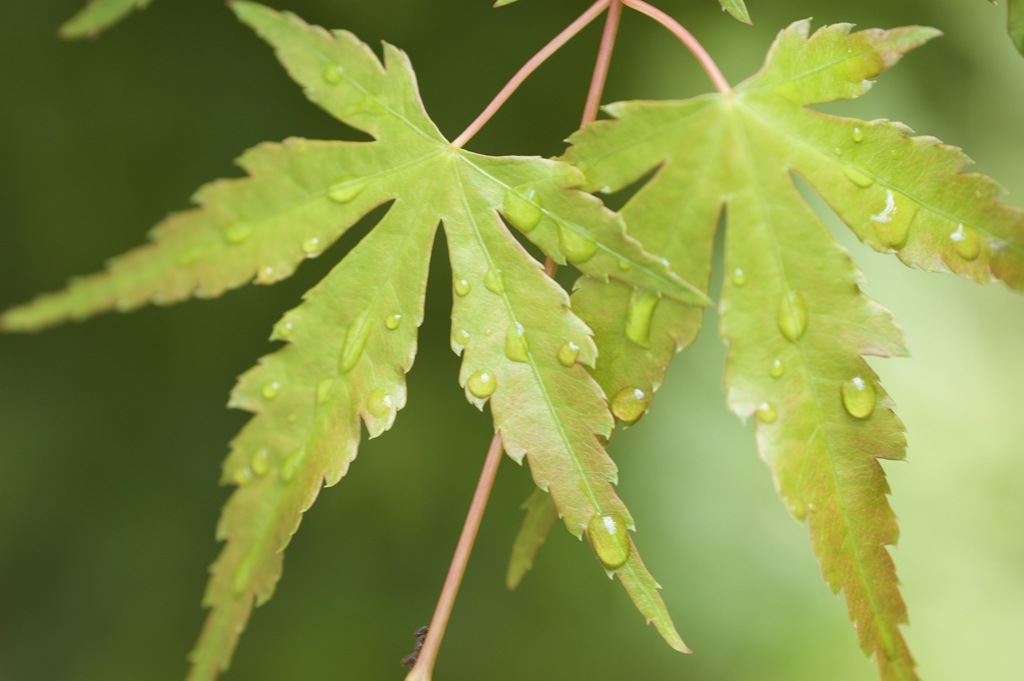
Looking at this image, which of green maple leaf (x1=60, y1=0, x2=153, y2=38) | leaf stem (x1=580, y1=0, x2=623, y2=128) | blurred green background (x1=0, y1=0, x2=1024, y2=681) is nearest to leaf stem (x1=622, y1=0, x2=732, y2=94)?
leaf stem (x1=580, y1=0, x2=623, y2=128)

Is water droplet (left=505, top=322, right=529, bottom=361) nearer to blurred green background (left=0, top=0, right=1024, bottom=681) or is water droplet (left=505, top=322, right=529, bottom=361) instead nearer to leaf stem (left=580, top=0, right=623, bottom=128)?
leaf stem (left=580, top=0, right=623, bottom=128)

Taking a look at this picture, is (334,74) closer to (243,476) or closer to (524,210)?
(524,210)

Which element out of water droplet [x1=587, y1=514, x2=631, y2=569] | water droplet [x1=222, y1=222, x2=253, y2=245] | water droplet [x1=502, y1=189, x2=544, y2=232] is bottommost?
water droplet [x1=587, y1=514, x2=631, y2=569]

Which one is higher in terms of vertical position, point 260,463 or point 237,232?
point 237,232

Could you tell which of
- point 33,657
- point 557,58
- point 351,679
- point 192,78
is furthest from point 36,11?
point 351,679

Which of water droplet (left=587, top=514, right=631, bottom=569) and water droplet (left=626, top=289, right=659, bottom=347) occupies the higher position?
water droplet (left=626, top=289, right=659, bottom=347)

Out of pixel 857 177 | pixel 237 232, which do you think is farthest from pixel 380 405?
pixel 857 177

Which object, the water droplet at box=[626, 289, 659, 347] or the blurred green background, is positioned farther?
the blurred green background
